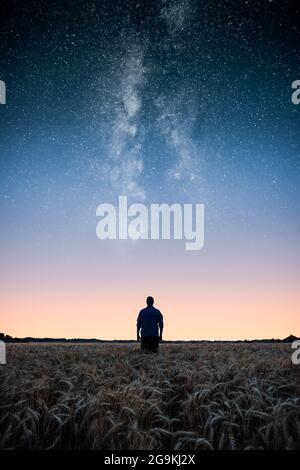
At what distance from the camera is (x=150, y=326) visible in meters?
10.3

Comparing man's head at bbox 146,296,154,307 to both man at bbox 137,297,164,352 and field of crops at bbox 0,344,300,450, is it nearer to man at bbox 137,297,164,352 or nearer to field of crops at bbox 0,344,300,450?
man at bbox 137,297,164,352

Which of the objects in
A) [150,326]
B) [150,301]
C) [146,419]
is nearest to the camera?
[146,419]

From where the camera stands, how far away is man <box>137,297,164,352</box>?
10320mm

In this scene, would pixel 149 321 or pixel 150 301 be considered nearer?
pixel 149 321

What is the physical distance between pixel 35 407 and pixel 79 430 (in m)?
0.78

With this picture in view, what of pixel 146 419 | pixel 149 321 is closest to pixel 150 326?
pixel 149 321

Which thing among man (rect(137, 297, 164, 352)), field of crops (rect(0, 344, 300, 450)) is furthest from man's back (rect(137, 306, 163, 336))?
field of crops (rect(0, 344, 300, 450))

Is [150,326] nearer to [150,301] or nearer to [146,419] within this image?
[150,301]

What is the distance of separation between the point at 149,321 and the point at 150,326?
143 mm

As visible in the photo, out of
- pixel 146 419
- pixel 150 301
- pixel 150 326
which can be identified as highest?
pixel 150 301

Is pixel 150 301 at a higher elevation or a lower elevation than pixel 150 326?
higher

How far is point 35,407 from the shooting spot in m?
3.56
